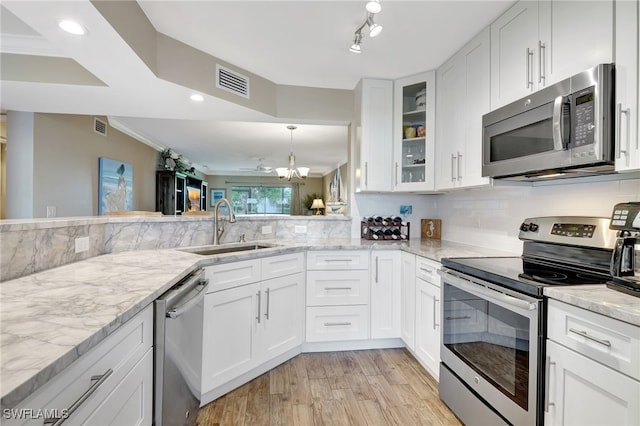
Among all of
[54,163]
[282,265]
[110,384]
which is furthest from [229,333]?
[54,163]

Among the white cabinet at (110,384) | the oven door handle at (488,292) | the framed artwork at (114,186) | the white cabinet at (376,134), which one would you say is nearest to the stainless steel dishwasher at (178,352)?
the white cabinet at (110,384)

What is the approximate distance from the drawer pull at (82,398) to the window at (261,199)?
10.1 m

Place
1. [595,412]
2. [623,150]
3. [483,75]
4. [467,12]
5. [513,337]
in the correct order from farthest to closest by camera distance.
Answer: [483,75]
[467,12]
[513,337]
[623,150]
[595,412]

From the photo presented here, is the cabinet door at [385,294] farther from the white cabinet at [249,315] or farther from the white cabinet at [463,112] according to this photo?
the white cabinet at [463,112]

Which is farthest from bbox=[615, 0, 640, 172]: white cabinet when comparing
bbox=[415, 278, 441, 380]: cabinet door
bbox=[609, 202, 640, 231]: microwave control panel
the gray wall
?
the gray wall

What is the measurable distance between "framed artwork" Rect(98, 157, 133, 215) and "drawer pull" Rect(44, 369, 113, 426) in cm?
390

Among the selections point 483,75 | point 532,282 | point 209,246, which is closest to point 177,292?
point 209,246

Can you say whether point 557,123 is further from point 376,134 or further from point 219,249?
point 219,249

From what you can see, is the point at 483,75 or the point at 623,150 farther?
the point at 483,75

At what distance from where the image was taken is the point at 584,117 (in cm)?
128

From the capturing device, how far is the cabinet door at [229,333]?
5.90 ft

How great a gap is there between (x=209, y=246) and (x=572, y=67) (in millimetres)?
2405

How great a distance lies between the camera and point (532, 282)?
1.26 m

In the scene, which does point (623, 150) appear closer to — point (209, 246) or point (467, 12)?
point (467, 12)
